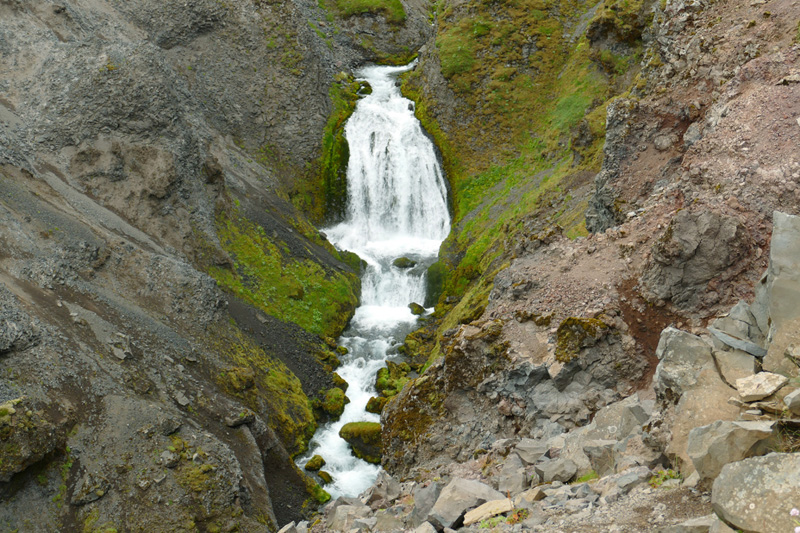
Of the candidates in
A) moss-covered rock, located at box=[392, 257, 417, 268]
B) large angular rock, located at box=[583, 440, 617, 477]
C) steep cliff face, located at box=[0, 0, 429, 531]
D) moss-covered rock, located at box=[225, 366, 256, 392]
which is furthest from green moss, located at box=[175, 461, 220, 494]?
moss-covered rock, located at box=[392, 257, 417, 268]

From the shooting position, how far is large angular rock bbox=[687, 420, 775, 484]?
7.65 metres

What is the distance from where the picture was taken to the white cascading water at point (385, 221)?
38.3 meters

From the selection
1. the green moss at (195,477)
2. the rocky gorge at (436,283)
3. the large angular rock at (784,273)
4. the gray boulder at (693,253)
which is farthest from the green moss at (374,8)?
the large angular rock at (784,273)

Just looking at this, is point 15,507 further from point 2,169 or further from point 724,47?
point 724,47

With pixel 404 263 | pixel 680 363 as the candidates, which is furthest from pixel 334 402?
pixel 680 363

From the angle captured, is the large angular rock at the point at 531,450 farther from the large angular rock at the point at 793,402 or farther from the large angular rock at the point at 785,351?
the large angular rock at the point at 793,402

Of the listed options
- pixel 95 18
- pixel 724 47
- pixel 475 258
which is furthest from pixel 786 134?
pixel 95 18

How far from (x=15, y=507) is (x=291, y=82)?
41236 millimetres

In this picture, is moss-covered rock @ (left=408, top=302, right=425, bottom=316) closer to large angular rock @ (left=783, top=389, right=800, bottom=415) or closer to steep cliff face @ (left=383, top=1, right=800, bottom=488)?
steep cliff face @ (left=383, top=1, right=800, bottom=488)

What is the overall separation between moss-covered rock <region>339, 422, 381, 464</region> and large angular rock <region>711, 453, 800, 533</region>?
24018 millimetres

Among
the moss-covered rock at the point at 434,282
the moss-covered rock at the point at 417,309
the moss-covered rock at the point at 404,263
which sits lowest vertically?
the moss-covered rock at the point at 417,309

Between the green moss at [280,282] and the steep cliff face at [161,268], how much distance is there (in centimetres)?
13

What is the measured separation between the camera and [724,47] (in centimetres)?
2258

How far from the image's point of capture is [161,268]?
3106 centimetres
